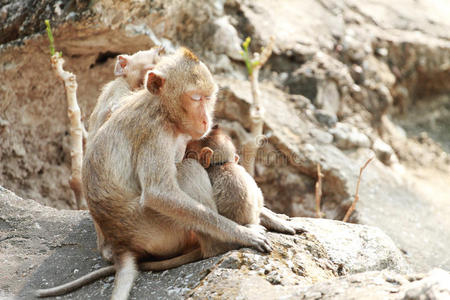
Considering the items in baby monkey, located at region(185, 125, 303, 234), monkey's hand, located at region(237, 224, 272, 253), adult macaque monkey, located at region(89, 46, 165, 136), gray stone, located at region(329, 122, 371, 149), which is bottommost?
gray stone, located at region(329, 122, 371, 149)

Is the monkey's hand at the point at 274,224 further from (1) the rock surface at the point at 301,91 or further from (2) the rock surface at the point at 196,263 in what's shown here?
(1) the rock surface at the point at 301,91

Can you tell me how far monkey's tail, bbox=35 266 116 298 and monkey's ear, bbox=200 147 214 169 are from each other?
1.04 m

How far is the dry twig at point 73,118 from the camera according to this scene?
5883 mm

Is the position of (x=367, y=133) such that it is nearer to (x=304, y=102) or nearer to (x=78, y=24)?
(x=304, y=102)

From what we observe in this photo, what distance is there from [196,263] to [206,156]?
0.81 m

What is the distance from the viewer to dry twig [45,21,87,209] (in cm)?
588

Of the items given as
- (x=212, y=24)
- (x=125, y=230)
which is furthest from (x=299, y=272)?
(x=212, y=24)

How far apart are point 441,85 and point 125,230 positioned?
846cm

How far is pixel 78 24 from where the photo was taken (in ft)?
21.6

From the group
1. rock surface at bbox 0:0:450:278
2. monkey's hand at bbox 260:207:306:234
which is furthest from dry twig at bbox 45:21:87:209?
monkey's hand at bbox 260:207:306:234

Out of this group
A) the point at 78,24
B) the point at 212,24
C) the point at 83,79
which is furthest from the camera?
the point at 212,24

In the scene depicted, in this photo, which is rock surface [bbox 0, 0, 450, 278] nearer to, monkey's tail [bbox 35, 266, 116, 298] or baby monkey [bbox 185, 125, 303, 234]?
baby monkey [bbox 185, 125, 303, 234]

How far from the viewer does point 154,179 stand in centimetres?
384

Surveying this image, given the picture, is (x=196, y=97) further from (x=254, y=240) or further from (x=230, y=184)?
(x=254, y=240)
